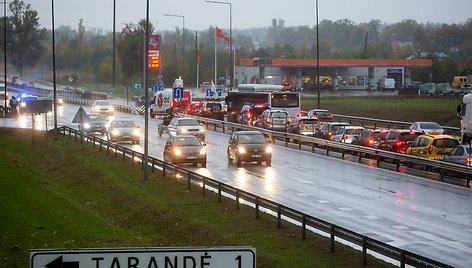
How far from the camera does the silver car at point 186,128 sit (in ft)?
182

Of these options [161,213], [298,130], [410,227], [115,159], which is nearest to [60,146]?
[115,159]

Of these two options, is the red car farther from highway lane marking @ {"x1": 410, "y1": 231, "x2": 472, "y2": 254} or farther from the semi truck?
highway lane marking @ {"x1": 410, "y1": 231, "x2": 472, "y2": 254}

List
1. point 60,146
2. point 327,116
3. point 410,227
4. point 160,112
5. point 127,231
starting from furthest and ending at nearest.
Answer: point 160,112, point 327,116, point 60,146, point 127,231, point 410,227

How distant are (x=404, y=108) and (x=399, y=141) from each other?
34.0 m

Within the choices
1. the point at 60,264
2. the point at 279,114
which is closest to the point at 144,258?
the point at 60,264

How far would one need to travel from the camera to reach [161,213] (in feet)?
93.8

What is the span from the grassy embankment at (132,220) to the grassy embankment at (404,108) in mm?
34745

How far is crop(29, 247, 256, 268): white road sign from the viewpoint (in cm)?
532

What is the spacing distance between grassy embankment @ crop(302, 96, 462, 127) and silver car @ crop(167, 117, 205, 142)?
2030 centimetres

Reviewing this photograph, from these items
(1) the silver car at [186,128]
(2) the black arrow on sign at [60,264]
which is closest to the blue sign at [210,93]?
(1) the silver car at [186,128]

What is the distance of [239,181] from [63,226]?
12196 mm

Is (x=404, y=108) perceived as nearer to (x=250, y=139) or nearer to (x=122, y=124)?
(x=122, y=124)

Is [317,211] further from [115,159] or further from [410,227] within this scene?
[115,159]

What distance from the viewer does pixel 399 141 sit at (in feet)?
146
